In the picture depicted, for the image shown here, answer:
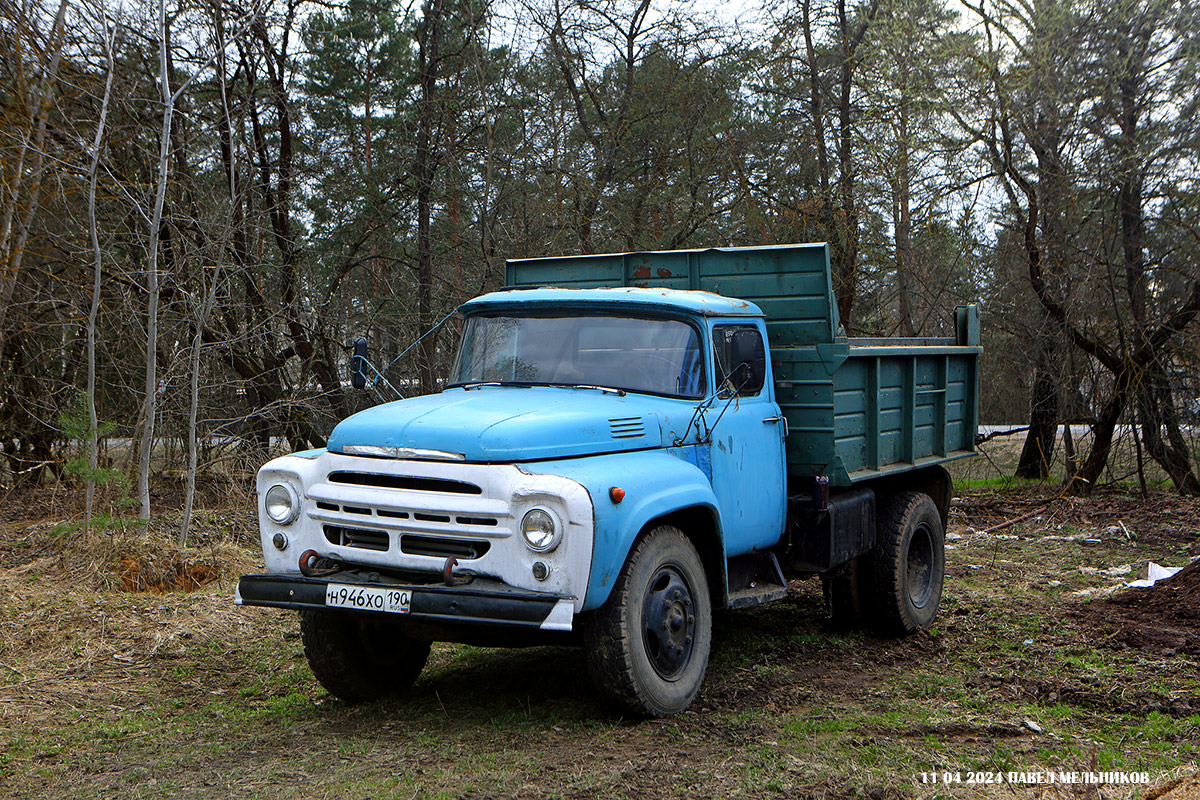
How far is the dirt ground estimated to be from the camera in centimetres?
423

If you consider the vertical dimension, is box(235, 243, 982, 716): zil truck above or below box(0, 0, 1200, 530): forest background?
below

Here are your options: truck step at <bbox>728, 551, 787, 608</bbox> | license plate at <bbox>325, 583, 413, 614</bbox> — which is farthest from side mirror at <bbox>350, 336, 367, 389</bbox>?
truck step at <bbox>728, 551, 787, 608</bbox>

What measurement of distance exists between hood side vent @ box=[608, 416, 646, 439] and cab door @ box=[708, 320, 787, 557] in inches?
22.2

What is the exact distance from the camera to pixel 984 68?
14.1 metres

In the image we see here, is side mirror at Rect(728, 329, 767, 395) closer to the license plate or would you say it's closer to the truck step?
the truck step

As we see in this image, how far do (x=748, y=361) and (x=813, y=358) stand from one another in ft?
2.12

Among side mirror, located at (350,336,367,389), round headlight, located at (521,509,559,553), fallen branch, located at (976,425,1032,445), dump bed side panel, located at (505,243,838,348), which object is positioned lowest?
round headlight, located at (521,509,559,553)

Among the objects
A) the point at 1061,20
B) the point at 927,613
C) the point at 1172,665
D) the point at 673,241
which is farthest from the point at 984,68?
the point at 1172,665

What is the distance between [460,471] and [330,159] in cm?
1230

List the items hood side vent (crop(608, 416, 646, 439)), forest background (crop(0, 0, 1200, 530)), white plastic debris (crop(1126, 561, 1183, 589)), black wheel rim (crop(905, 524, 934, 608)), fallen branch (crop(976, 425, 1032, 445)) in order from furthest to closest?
forest background (crop(0, 0, 1200, 530)) → fallen branch (crop(976, 425, 1032, 445)) → white plastic debris (crop(1126, 561, 1183, 589)) → black wheel rim (crop(905, 524, 934, 608)) → hood side vent (crop(608, 416, 646, 439))

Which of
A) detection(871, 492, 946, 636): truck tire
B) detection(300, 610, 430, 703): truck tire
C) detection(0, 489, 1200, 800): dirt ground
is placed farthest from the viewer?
detection(871, 492, 946, 636): truck tire

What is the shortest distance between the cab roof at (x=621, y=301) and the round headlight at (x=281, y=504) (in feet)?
5.46

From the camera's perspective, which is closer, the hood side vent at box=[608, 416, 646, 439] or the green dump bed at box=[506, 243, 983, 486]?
the hood side vent at box=[608, 416, 646, 439]

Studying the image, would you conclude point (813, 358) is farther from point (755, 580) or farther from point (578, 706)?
point (578, 706)
